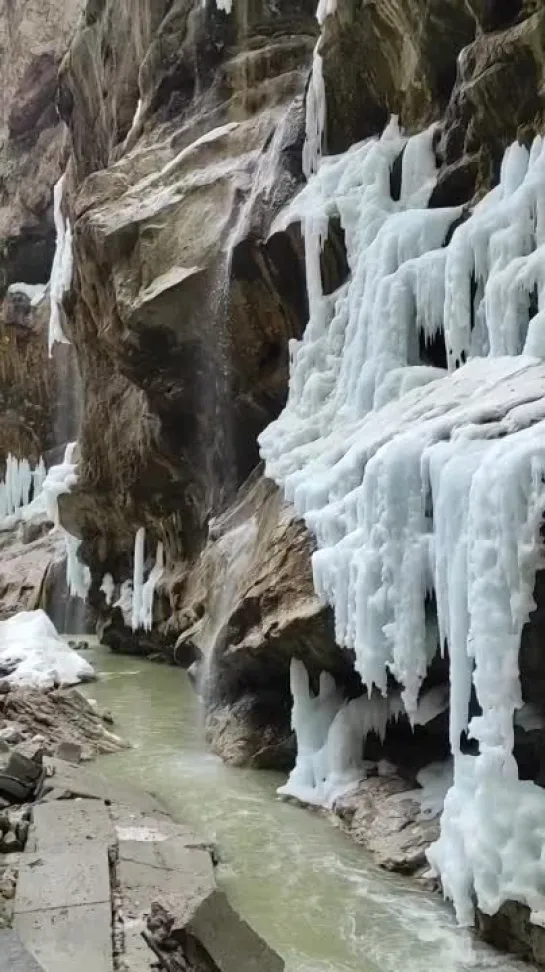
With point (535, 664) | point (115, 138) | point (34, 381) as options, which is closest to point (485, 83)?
point (535, 664)

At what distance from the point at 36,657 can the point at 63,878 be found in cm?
986

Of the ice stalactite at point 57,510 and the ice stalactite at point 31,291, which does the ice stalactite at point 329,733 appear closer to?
the ice stalactite at point 57,510

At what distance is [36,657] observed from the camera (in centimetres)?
1557

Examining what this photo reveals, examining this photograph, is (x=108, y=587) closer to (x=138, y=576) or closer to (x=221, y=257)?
(x=138, y=576)

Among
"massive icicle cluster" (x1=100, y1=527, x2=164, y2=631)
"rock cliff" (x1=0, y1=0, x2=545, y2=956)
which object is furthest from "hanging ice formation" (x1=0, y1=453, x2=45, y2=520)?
"massive icicle cluster" (x1=100, y1=527, x2=164, y2=631)

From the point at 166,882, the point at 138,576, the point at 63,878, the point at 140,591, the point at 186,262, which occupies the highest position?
the point at 186,262

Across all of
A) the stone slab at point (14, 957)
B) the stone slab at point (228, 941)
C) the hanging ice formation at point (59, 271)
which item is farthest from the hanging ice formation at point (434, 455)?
the hanging ice formation at point (59, 271)

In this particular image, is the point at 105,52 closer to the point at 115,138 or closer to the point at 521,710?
the point at 115,138

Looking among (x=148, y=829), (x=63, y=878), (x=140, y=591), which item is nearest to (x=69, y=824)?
(x=148, y=829)

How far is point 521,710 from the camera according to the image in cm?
637

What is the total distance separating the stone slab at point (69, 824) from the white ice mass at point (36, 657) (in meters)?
6.33

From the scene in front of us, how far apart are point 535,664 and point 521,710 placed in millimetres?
448

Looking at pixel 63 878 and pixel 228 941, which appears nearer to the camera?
pixel 228 941

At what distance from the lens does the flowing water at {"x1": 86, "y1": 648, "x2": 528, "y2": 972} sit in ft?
18.2
